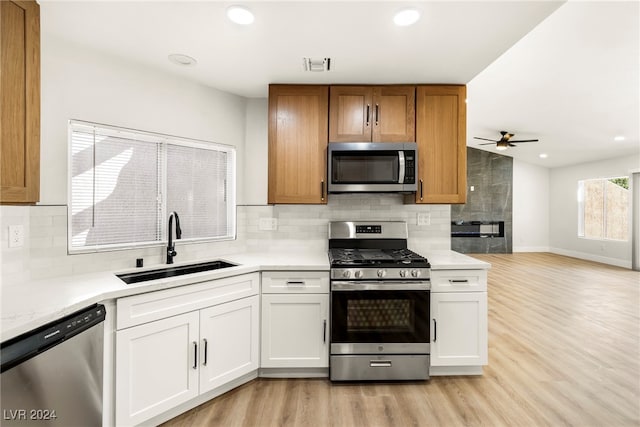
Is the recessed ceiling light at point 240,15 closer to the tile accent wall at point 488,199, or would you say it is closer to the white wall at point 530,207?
the tile accent wall at point 488,199

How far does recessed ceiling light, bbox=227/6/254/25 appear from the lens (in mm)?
1635

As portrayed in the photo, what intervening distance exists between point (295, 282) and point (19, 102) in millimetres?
1821

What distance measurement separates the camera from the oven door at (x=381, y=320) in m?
2.21

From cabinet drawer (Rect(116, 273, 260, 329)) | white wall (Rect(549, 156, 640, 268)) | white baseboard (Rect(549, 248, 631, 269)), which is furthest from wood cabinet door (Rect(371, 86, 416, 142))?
white baseboard (Rect(549, 248, 631, 269))

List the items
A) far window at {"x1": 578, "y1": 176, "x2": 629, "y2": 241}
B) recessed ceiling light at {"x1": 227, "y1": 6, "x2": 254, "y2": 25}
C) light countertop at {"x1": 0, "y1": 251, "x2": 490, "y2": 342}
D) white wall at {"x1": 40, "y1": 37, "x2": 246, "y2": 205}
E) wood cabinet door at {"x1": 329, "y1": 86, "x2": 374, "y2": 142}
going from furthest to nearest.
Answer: far window at {"x1": 578, "y1": 176, "x2": 629, "y2": 241} < wood cabinet door at {"x1": 329, "y1": 86, "x2": 374, "y2": 142} < white wall at {"x1": 40, "y1": 37, "x2": 246, "y2": 205} < recessed ceiling light at {"x1": 227, "y1": 6, "x2": 254, "y2": 25} < light countertop at {"x1": 0, "y1": 251, "x2": 490, "y2": 342}

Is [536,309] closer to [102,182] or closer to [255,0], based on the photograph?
[255,0]

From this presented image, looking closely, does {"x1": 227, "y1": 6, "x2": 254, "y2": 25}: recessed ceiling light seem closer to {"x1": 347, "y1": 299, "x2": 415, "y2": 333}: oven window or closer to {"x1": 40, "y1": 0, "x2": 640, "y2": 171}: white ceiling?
{"x1": 40, "y1": 0, "x2": 640, "y2": 171}: white ceiling

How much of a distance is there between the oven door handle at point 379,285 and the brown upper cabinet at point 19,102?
1812mm

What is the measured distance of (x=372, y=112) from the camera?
2600 mm

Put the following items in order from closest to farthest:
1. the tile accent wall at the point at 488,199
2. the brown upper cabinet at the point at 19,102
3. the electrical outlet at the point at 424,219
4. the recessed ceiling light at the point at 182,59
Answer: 1. the brown upper cabinet at the point at 19,102
2. the recessed ceiling light at the point at 182,59
3. the electrical outlet at the point at 424,219
4. the tile accent wall at the point at 488,199

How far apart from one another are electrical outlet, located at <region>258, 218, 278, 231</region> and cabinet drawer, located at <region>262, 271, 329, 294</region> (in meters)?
0.69

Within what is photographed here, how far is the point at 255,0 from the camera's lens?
5.17ft

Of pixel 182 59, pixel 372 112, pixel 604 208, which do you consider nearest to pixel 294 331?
pixel 372 112

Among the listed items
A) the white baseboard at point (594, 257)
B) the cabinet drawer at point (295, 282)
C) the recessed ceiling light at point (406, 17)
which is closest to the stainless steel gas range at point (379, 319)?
the cabinet drawer at point (295, 282)
